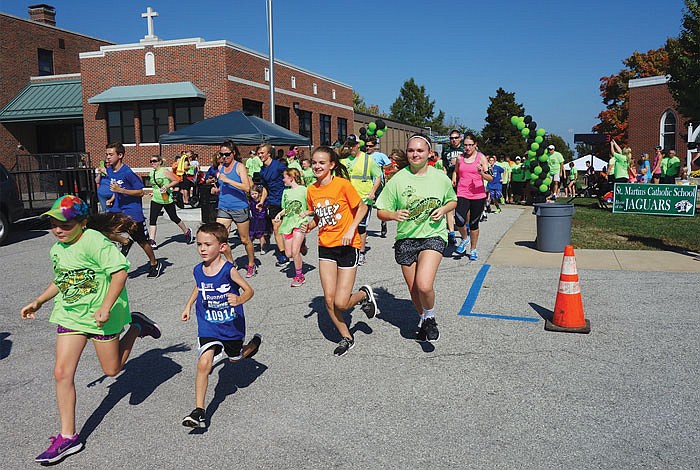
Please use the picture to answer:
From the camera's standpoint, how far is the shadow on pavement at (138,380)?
163 inches

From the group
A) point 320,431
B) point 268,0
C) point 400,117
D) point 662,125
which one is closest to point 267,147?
point 320,431

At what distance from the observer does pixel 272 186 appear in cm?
1013

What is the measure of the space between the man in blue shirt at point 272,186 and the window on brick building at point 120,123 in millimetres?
21096

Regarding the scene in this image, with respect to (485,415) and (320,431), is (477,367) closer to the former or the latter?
(485,415)

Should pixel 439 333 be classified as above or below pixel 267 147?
below

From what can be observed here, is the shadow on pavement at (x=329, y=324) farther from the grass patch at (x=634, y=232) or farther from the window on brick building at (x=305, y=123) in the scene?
the window on brick building at (x=305, y=123)

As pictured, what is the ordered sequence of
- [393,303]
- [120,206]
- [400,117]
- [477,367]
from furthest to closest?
1. [400,117]
2. [120,206]
3. [393,303]
4. [477,367]

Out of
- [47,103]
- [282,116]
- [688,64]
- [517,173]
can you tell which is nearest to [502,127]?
[282,116]

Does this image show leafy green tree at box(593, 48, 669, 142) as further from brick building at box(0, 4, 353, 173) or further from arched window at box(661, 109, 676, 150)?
brick building at box(0, 4, 353, 173)

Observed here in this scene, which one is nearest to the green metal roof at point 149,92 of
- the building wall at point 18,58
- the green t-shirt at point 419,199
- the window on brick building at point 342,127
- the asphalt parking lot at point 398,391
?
the building wall at point 18,58

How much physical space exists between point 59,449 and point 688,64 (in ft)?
87.3

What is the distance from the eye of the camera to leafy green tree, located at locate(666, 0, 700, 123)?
22797 millimetres

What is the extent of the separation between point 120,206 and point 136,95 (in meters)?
21.5

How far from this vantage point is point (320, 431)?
3.79 meters
